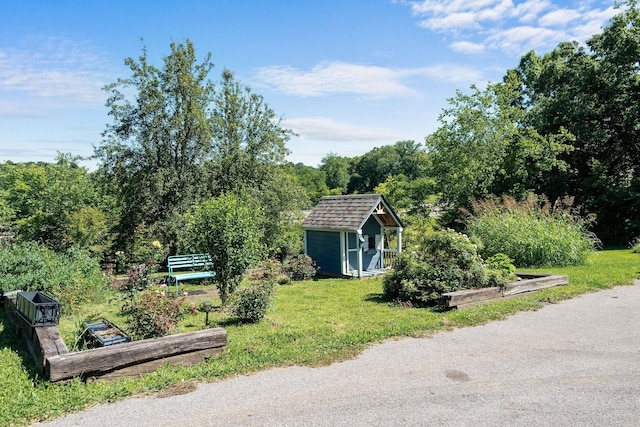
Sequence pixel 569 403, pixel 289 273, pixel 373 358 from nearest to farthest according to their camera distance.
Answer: pixel 569 403 < pixel 373 358 < pixel 289 273

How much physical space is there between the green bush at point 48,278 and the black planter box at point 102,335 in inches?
120

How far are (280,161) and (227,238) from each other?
366 inches

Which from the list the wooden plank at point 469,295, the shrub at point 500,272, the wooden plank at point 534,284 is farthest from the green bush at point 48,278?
the wooden plank at point 534,284

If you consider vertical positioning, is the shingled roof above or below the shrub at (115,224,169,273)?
above

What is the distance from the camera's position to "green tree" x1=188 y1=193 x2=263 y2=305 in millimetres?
8734

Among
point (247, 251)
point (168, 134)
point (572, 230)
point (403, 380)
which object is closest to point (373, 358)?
point (403, 380)

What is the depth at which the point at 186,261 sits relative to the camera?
13031mm

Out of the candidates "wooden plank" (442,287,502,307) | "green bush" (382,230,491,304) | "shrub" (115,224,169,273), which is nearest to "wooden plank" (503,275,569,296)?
"wooden plank" (442,287,502,307)

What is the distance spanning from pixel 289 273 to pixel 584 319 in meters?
8.62

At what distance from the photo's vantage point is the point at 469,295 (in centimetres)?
859

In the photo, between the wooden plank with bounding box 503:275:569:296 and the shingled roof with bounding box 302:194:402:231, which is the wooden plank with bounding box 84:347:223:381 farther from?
the shingled roof with bounding box 302:194:402:231

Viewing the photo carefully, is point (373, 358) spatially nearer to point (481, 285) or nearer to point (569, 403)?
point (569, 403)

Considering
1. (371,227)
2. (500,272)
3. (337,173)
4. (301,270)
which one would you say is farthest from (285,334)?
(337,173)

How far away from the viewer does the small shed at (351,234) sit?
14.4m
